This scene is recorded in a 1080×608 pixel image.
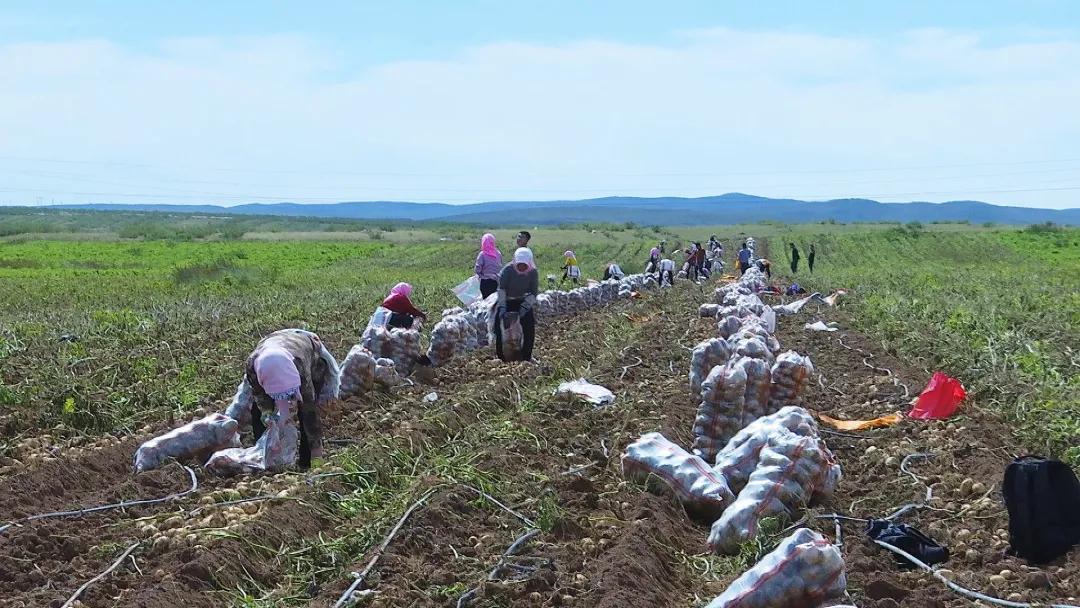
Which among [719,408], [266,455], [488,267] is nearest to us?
[266,455]

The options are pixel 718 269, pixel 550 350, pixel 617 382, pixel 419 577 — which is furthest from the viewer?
pixel 718 269

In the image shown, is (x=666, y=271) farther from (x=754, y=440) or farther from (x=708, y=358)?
(x=754, y=440)

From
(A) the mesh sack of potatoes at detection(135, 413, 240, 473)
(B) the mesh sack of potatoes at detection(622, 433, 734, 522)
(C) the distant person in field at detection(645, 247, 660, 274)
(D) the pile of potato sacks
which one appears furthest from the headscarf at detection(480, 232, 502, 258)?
(C) the distant person in field at detection(645, 247, 660, 274)

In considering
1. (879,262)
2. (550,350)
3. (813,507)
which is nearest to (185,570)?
(813,507)

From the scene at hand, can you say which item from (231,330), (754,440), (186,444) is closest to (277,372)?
(186,444)

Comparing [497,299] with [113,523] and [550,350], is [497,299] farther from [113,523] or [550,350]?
[113,523]

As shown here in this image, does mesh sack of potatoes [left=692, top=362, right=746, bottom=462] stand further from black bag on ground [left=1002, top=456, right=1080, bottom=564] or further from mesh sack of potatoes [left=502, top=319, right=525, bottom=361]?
mesh sack of potatoes [left=502, top=319, right=525, bottom=361]

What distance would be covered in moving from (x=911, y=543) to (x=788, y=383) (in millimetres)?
2614

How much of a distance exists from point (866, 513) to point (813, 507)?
34 cm

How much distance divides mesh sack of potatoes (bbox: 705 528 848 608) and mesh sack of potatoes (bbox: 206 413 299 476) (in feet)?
11.4

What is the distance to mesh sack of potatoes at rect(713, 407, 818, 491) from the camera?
6.36 meters

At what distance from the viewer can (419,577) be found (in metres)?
5.21

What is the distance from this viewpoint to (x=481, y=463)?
6.95 meters

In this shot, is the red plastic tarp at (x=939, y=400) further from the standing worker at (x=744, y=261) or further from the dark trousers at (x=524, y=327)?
the standing worker at (x=744, y=261)
